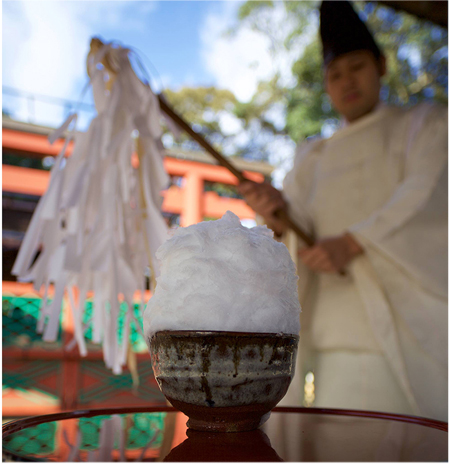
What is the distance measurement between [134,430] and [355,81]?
1.27 meters

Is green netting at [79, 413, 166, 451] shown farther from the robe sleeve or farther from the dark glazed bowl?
the robe sleeve

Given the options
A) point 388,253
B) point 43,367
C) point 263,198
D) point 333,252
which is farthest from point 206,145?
point 43,367

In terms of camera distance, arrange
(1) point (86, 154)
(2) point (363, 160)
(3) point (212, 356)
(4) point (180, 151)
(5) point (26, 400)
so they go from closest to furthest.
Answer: (3) point (212, 356) < (1) point (86, 154) < (2) point (363, 160) < (5) point (26, 400) < (4) point (180, 151)

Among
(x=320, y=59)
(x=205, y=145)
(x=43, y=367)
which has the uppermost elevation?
(x=320, y=59)

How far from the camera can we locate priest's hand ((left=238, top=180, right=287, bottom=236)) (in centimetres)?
135

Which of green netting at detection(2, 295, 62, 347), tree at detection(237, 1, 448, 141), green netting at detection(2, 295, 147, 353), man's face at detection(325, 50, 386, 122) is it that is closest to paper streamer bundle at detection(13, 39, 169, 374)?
man's face at detection(325, 50, 386, 122)

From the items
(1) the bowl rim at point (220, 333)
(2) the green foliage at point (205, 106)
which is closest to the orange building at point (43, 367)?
(1) the bowl rim at point (220, 333)

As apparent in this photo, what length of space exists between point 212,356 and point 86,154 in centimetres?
74

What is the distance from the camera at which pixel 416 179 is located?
4.10ft

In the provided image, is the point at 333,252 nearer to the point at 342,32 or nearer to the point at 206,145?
the point at 206,145

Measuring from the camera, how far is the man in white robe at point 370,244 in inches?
46.1

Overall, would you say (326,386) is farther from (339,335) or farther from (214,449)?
(214,449)

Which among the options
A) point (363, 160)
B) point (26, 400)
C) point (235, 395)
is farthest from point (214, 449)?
point (26, 400)

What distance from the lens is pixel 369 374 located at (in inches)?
48.9
